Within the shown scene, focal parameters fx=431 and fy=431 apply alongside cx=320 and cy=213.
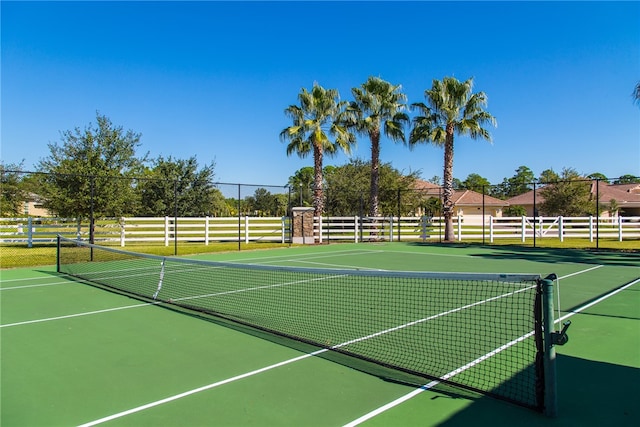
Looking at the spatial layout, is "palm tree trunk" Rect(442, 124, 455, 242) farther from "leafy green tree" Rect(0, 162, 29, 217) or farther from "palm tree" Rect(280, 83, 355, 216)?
"leafy green tree" Rect(0, 162, 29, 217)

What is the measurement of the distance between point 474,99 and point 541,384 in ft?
74.7

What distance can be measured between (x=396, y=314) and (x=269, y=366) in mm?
2817

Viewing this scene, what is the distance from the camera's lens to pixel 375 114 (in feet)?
81.9

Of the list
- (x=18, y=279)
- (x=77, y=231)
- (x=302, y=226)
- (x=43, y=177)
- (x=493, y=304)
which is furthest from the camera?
(x=302, y=226)

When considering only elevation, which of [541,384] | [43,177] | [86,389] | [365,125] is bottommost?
[86,389]

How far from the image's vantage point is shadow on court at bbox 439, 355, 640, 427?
3.45 m

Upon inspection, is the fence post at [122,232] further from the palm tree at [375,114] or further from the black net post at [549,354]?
the black net post at [549,354]

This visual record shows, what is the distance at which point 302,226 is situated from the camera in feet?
75.9

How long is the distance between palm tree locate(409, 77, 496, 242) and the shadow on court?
20699 millimetres

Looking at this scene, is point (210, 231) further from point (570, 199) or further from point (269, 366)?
point (570, 199)

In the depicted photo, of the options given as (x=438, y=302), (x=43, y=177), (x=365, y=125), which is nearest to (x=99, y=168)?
(x=43, y=177)

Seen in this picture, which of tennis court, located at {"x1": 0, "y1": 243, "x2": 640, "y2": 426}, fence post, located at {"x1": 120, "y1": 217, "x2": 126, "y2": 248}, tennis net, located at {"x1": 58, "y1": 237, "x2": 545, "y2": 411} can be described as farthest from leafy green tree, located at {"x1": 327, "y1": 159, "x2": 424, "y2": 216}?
tennis court, located at {"x1": 0, "y1": 243, "x2": 640, "y2": 426}

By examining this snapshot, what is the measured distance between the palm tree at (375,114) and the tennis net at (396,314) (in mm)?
15241

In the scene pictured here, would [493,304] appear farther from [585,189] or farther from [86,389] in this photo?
[585,189]
